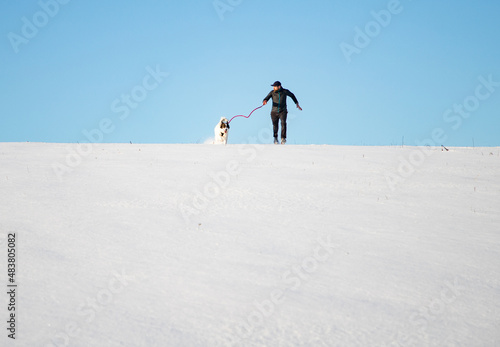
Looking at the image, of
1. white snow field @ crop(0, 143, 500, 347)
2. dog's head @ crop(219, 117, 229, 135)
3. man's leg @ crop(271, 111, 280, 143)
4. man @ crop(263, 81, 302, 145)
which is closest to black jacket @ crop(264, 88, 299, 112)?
man @ crop(263, 81, 302, 145)

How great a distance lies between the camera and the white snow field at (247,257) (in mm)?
3211

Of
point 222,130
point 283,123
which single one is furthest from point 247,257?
point 222,130

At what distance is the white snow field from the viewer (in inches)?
126

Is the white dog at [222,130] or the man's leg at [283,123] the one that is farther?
the white dog at [222,130]

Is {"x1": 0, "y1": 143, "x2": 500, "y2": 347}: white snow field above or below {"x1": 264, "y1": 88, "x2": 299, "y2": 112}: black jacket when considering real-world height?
below

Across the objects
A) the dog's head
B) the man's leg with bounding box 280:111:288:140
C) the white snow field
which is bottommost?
the white snow field

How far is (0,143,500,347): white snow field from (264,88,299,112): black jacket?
17.7ft

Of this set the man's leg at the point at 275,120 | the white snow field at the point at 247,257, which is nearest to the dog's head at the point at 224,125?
the man's leg at the point at 275,120

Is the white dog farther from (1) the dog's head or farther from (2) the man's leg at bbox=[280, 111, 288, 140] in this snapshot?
(2) the man's leg at bbox=[280, 111, 288, 140]

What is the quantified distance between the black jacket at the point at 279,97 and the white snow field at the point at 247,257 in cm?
541

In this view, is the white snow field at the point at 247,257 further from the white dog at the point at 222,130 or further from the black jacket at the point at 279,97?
the white dog at the point at 222,130

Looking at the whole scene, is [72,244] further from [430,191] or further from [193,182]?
[430,191]

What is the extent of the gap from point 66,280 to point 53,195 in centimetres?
258

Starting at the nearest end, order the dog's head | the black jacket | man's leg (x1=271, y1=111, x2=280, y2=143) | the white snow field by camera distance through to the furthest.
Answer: the white snow field → the black jacket → man's leg (x1=271, y1=111, x2=280, y2=143) → the dog's head
